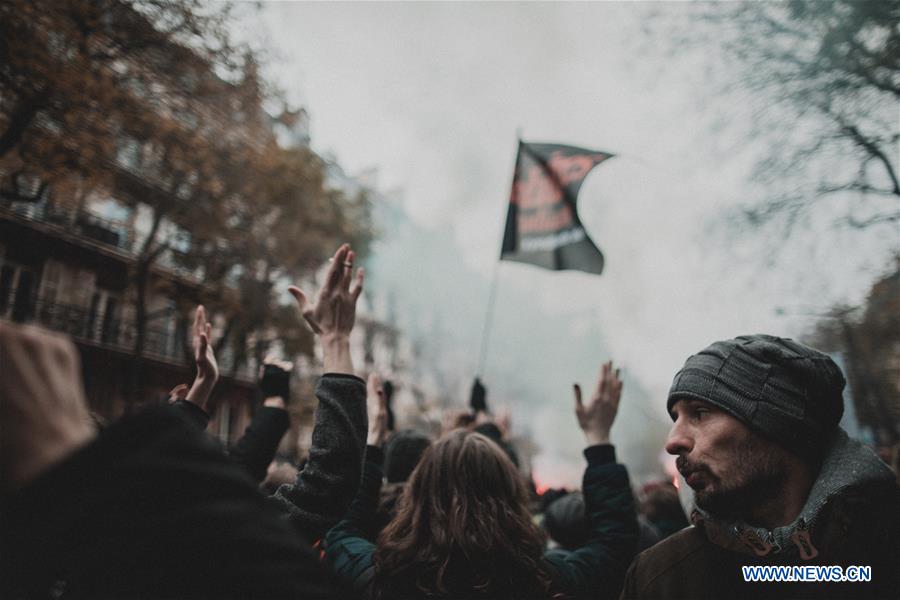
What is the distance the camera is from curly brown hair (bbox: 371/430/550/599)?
1942mm

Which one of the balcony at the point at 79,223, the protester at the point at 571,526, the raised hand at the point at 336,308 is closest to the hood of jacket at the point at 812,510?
the raised hand at the point at 336,308

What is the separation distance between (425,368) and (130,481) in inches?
1977

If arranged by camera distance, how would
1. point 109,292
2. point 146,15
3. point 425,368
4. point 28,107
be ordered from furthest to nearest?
1. point 425,368
2. point 109,292
3. point 146,15
4. point 28,107

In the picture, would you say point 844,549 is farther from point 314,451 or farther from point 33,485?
point 33,485

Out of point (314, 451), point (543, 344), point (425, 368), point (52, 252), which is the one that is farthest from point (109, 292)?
point (543, 344)

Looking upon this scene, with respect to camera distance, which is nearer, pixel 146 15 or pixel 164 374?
pixel 146 15

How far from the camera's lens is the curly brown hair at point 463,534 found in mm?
1942

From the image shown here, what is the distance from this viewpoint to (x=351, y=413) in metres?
1.75

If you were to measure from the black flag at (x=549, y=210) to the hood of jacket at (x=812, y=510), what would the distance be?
172 inches

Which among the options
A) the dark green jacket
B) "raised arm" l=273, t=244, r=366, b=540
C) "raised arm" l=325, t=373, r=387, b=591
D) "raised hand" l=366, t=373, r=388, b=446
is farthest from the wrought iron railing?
"raised arm" l=273, t=244, r=366, b=540

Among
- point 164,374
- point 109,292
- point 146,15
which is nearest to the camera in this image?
point 146,15

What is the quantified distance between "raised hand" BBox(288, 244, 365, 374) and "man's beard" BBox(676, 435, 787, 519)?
3.90 ft

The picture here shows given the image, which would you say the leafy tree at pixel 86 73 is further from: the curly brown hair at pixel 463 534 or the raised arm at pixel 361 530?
the curly brown hair at pixel 463 534

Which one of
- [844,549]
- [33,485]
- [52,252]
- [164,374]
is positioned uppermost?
[52,252]
